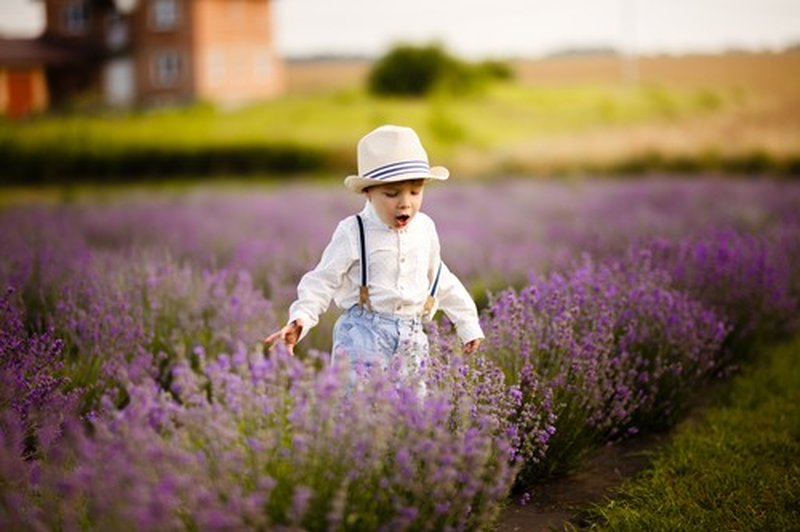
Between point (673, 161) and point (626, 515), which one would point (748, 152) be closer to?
point (673, 161)

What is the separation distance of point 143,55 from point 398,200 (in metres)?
31.8

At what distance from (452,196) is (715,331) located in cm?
764

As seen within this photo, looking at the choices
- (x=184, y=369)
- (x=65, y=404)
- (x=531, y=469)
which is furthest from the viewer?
(x=531, y=469)

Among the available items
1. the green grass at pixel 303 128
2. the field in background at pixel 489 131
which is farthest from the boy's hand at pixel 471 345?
the green grass at pixel 303 128

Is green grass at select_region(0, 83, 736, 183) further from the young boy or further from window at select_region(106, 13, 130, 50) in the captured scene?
the young boy

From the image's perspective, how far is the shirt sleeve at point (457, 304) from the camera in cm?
338

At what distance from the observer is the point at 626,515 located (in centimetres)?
324

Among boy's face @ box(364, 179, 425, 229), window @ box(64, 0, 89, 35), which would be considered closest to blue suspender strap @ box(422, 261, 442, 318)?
boy's face @ box(364, 179, 425, 229)

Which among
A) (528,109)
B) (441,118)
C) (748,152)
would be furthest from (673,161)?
(528,109)

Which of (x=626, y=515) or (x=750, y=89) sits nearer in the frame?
(x=626, y=515)

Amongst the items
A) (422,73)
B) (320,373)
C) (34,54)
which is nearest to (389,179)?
(320,373)

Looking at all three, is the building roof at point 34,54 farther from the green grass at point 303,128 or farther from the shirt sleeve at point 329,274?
the shirt sleeve at point 329,274

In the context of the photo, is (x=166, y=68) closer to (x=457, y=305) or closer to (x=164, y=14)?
(x=164, y=14)

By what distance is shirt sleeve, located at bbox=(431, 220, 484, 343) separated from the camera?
133 inches
